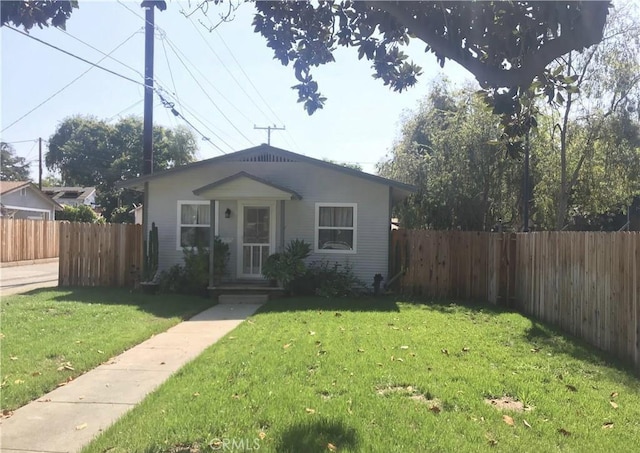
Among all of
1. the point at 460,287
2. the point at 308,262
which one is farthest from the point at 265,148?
the point at 460,287

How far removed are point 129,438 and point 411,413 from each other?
2.38m

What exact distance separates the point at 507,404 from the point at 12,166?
71.1 metres

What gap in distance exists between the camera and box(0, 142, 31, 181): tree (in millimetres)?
61062

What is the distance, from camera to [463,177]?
1888 cm

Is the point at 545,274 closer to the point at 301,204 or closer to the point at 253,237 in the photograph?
the point at 301,204

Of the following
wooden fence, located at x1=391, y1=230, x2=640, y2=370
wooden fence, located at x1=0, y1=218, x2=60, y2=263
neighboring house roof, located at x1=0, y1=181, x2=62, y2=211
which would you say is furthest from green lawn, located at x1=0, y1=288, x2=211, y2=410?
neighboring house roof, located at x1=0, y1=181, x2=62, y2=211

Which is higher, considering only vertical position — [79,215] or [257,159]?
[257,159]

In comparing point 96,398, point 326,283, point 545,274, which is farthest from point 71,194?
point 96,398

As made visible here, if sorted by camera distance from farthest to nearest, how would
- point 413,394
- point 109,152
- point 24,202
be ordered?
1. point 109,152
2. point 24,202
3. point 413,394

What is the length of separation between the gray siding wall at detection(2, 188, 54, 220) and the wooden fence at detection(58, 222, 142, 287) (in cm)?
1990

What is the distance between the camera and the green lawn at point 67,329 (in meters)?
5.75

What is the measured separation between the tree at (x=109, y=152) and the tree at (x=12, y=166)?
38.3 ft

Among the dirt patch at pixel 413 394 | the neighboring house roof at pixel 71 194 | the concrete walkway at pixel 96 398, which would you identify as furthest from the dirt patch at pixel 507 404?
the neighboring house roof at pixel 71 194

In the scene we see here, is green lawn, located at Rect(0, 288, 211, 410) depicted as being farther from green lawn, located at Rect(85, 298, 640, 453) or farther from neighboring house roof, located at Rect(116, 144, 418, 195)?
neighboring house roof, located at Rect(116, 144, 418, 195)
